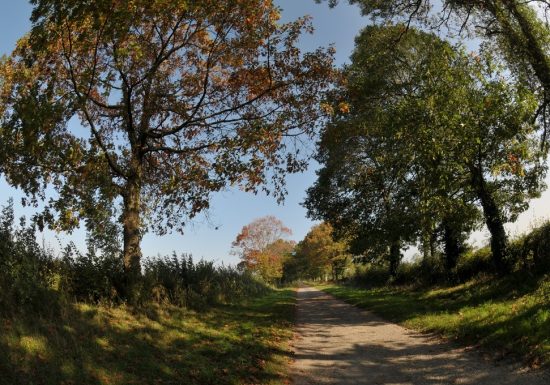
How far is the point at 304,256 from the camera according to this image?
269ft

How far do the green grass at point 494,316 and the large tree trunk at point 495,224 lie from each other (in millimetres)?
→ 834

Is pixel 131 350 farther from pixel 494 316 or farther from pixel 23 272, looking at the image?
pixel 494 316

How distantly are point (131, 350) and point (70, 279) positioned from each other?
348cm

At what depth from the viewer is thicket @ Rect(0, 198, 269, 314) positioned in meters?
7.82

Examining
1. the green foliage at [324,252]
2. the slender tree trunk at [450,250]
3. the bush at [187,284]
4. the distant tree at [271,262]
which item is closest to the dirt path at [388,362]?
the bush at [187,284]

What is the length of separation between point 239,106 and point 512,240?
38.7 ft

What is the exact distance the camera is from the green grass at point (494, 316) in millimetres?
7940

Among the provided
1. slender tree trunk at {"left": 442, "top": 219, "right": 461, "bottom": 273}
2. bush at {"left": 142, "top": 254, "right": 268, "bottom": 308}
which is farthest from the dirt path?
slender tree trunk at {"left": 442, "top": 219, "right": 461, "bottom": 273}

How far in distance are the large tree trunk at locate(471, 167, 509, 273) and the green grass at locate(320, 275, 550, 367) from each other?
32.8 inches

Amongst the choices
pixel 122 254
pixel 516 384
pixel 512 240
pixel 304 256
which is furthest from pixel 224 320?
pixel 304 256

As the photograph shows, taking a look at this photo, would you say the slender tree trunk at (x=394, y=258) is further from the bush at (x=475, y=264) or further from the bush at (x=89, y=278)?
the bush at (x=89, y=278)

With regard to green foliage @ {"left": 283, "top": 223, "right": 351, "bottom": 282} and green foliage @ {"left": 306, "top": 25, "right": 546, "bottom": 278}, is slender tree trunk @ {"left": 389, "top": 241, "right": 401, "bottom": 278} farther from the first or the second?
green foliage @ {"left": 283, "top": 223, "right": 351, "bottom": 282}

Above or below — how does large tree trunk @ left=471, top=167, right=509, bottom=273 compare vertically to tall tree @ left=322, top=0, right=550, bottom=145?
below

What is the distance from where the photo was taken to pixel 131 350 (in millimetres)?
7695
